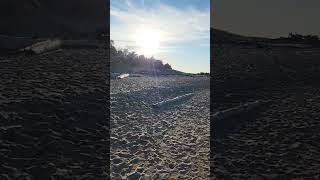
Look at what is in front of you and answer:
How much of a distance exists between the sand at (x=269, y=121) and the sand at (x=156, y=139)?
41cm

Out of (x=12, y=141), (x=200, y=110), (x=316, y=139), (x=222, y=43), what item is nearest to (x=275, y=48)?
(x=222, y=43)

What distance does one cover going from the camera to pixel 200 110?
456 inches

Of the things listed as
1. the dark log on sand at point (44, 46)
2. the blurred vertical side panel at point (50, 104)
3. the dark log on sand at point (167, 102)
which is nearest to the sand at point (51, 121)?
the blurred vertical side panel at point (50, 104)

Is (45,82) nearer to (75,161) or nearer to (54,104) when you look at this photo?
(54,104)

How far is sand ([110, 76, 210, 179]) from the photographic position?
6.73 metres

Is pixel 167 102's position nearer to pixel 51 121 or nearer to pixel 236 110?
pixel 236 110

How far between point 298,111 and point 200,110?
292 cm

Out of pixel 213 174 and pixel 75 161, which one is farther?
pixel 213 174

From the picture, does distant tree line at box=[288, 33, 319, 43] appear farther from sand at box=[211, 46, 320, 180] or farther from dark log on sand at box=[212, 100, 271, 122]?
dark log on sand at box=[212, 100, 271, 122]

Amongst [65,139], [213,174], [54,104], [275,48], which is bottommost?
[213,174]

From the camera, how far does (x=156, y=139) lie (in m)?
8.35

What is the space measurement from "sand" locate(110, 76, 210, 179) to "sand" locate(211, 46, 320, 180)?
0.41 m

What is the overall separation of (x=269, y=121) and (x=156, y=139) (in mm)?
3210

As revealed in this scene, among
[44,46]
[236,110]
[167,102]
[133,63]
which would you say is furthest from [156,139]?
[133,63]
